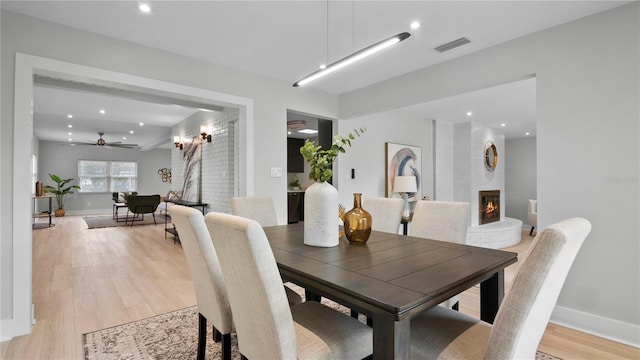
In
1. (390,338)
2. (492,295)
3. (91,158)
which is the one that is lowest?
(492,295)

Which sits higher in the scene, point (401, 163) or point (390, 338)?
point (401, 163)

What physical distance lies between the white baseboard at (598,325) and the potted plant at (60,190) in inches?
479

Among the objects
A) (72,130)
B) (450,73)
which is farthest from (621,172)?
(72,130)

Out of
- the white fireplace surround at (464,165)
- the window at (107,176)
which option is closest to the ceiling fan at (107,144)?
the window at (107,176)

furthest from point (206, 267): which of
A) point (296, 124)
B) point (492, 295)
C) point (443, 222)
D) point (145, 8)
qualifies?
point (296, 124)

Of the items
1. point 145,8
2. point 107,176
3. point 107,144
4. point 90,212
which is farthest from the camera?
point 107,176

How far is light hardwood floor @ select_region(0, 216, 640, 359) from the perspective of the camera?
6.77 feet

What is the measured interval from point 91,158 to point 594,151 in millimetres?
13736

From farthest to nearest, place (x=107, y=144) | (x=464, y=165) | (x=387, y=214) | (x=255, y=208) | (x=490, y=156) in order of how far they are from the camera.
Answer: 1. (x=107, y=144)
2. (x=490, y=156)
3. (x=464, y=165)
4. (x=255, y=208)
5. (x=387, y=214)

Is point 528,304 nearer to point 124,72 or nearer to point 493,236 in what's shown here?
point 124,72

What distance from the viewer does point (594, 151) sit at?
2334mm

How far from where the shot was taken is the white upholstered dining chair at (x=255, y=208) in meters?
2.60

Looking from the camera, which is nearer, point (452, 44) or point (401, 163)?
point (452, 44)

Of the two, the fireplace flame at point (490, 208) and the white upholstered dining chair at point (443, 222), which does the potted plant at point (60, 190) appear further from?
the fireplace flame at point (490, 208)
